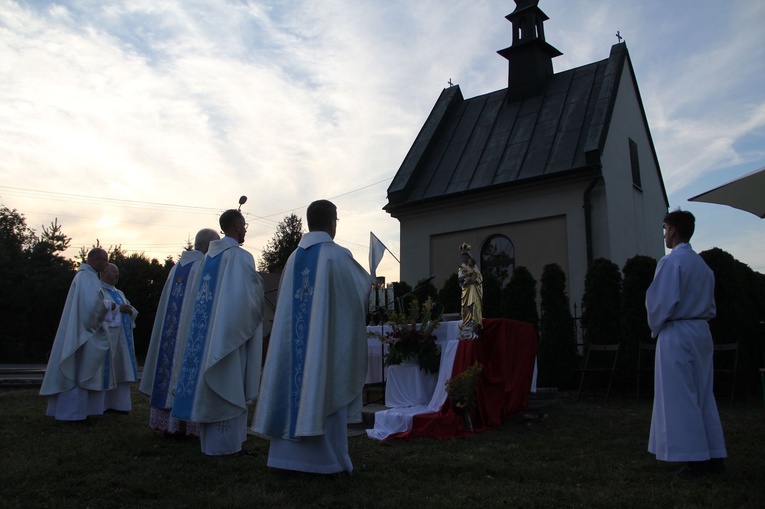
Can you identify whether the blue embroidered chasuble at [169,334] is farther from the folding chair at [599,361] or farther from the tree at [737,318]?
the tree at [737,318]

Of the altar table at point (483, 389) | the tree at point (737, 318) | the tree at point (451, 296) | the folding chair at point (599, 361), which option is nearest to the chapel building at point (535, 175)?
the tree at point (451, 296)

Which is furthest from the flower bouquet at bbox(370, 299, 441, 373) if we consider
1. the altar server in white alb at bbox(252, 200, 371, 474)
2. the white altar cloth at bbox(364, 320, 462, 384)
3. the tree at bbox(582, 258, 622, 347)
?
the tree at bbox(582, 258, 622, 347)

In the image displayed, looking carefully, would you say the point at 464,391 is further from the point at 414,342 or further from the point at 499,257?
the point at 499,257

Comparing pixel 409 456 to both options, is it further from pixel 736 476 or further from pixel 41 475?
pixel 41 475

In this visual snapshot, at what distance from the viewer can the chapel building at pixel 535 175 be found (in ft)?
53.2

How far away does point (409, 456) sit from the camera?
554 cm

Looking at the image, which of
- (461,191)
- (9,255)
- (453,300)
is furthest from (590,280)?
(9,255)

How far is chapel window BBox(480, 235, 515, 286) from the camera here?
17531mm

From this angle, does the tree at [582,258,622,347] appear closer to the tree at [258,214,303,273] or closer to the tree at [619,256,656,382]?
the tree at [619,256,656,382]

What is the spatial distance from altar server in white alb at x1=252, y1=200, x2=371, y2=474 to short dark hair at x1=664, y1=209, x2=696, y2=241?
2568mm

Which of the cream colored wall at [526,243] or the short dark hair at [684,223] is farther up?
the cream colored wall at [526,243]

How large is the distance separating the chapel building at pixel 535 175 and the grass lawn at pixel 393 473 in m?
9.78

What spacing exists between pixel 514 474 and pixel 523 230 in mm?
13044

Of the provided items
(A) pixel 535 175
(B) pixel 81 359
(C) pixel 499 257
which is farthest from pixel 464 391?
(C) pixel 499 257
